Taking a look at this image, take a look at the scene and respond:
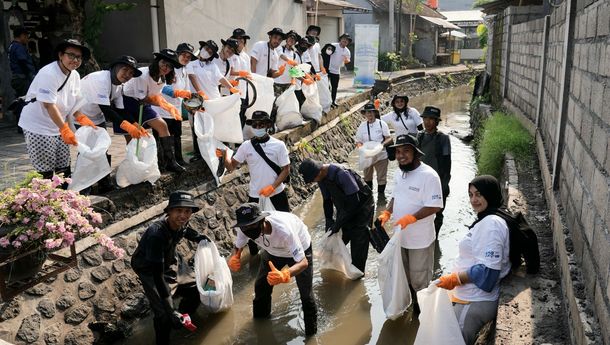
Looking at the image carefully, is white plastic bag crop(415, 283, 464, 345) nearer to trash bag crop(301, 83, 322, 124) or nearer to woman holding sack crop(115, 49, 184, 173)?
woman holding sack crop(115, 49, 184, 173)

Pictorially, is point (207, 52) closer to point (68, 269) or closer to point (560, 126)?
point (68, 269)

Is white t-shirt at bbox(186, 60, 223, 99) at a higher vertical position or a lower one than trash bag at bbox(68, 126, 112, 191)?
higher

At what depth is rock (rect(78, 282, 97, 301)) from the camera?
17.6 feet

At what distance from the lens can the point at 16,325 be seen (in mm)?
4609

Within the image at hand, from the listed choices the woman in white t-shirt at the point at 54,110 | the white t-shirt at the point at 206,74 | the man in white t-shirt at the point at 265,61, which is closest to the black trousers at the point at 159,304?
the woman in white t-shirt at the point at 54,110

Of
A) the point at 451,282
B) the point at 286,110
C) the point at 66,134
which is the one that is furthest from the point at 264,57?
the point at 451,282

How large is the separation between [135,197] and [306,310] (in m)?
2.54

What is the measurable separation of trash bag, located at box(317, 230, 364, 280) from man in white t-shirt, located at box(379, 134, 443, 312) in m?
1.11

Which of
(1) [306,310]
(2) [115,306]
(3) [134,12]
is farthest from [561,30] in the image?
(3) [134,12]

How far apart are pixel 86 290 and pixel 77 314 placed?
0.28 m

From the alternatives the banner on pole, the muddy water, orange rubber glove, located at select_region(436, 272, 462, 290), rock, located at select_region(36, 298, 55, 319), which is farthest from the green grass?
the banner on pole

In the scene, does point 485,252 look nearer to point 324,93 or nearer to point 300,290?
point 300,290

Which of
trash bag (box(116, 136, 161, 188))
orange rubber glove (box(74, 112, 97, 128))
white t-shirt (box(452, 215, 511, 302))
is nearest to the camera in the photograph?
white t-shirt (box(452, 215, 511, 302))

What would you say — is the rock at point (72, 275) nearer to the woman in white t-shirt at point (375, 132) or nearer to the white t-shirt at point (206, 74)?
the white t-shirt at point (206, 74)
